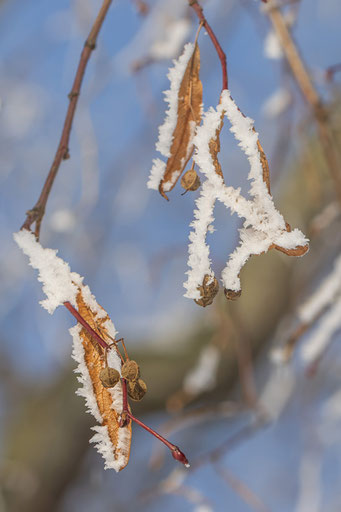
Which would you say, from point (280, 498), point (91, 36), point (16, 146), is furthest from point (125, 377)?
point (280, 498)

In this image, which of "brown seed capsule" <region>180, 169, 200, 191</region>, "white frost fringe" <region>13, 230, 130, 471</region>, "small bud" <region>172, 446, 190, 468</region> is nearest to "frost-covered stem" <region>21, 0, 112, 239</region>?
"white frost fringe" <region>13, 230, 130, 471</region>

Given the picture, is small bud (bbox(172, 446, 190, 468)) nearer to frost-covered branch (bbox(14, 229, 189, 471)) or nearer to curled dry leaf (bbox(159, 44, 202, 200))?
frost-covered branch (bbox(14, 229, 189, 471))

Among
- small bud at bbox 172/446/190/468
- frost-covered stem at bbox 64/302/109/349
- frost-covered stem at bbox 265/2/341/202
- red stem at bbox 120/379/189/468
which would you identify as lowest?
small bud at bbox 172/446/190/468

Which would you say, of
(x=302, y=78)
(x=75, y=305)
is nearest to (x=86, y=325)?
(x=75, y=305)

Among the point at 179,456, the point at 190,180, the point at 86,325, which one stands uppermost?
the point at 190,180

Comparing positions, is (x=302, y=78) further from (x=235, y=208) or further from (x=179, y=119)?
(x=235, y=208)

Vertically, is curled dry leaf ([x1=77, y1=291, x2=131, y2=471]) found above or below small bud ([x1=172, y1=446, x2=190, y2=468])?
above

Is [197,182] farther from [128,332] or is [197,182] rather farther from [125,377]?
[128,332]

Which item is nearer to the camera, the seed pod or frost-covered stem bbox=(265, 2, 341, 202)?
the seed pod
